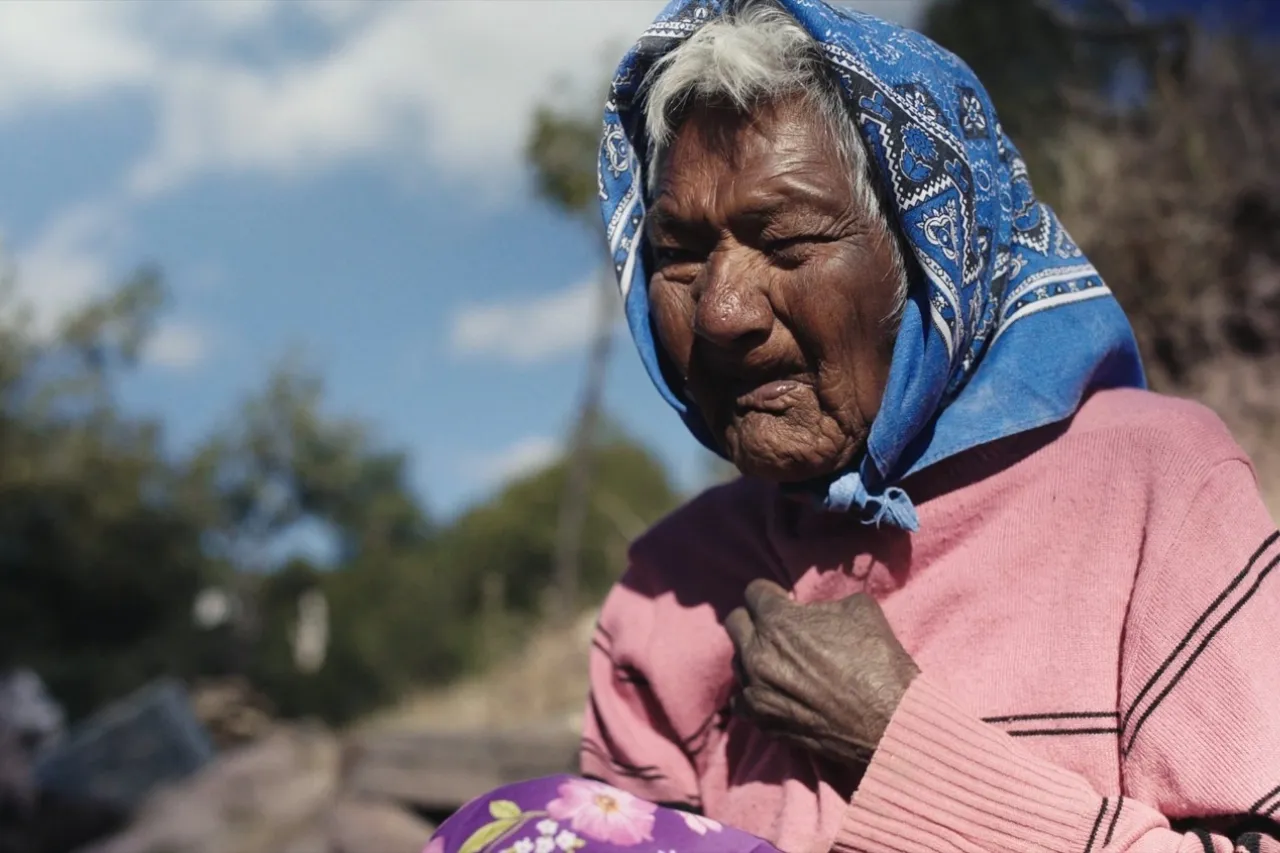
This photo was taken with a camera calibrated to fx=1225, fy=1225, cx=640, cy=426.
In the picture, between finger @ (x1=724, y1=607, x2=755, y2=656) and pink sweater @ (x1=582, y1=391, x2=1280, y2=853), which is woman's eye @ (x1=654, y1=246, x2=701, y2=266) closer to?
pink sweater @ (x1=582, y1=391, x2=1280, y2=853)

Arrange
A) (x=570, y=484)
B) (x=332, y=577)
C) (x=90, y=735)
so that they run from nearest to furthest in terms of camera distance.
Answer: (x=90, y=735), (x=570, y=484), (x=332, y=577)

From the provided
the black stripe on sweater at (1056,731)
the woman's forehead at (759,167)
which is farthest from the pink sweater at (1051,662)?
the woman's forehead at (759,167)

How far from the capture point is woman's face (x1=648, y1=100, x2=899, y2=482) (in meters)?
1.77

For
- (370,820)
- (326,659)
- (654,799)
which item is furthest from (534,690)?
(326,659)

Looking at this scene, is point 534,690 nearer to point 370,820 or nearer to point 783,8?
point 370,820

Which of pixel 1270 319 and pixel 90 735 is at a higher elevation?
pixel 1270 319

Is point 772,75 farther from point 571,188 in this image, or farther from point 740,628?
point 571,188

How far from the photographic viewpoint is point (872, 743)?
5.56 feet

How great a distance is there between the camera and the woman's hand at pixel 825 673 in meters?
1.71

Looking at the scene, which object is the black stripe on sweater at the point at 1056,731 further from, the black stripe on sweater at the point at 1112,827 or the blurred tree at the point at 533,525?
the blurred tree at the point at 533,525

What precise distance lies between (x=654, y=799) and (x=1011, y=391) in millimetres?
902

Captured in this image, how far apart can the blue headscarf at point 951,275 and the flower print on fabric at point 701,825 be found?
489 mm

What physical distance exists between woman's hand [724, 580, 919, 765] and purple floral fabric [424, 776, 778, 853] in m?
0.18

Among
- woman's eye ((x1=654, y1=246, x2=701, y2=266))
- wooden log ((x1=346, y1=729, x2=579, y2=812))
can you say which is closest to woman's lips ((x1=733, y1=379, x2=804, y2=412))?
woman's eye ((x1=654, y1=246, x2=701, y2=266))
